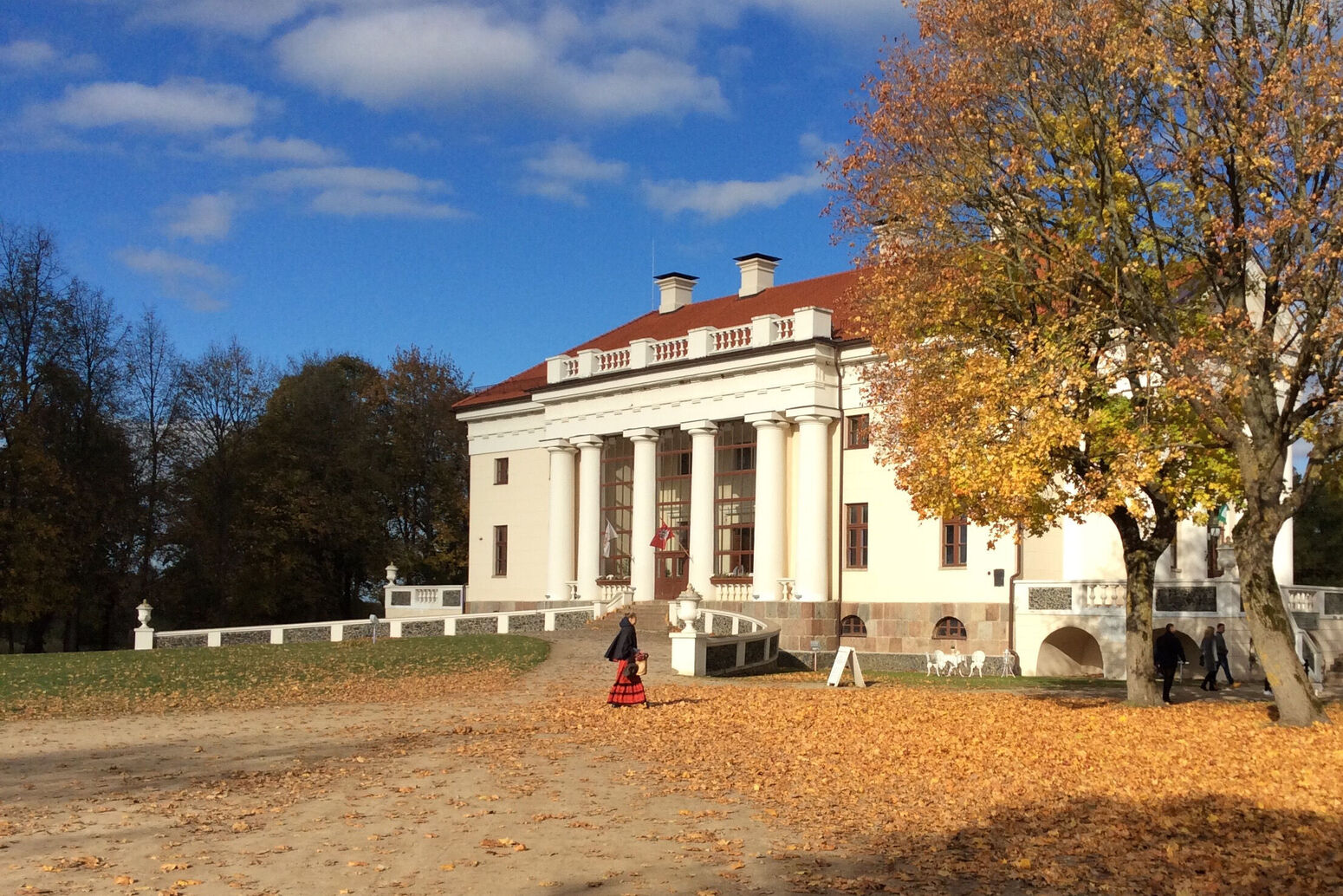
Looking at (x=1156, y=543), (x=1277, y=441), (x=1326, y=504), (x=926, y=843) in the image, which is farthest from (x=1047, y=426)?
(x=1326, y=504)

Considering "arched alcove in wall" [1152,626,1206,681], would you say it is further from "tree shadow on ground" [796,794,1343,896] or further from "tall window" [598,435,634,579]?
"tree shadow on ground" [796,794,1343,896]

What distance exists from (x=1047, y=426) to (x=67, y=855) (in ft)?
40.6

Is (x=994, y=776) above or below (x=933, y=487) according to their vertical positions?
below

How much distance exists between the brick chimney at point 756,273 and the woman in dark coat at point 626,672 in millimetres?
29010

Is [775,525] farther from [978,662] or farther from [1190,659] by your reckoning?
[1190,659]

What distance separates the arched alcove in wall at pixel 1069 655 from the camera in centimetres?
3391

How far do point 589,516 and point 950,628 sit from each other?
14.0 metres

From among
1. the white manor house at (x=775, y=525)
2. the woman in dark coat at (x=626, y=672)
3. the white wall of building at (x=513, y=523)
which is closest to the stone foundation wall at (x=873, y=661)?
the white manor house at (x=775, y=525)

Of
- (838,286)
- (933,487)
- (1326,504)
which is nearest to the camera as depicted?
(933,487)

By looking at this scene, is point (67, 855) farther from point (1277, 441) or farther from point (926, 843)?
point (1277, 441)

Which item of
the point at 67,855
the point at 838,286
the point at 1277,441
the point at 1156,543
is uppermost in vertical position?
the point at 838,286

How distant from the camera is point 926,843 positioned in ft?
34.7

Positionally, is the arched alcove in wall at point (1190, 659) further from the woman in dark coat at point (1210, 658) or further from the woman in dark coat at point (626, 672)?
the woman in dark coat at point (626, 672)

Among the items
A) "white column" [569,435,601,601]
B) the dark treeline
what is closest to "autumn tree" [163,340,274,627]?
the dark treeline
